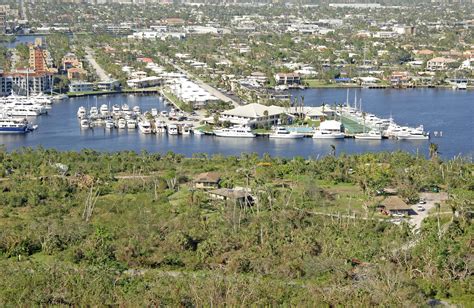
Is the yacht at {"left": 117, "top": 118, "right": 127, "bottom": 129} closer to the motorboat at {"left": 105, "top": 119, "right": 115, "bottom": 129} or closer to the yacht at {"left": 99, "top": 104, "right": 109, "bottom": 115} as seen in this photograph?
the motorboat at {"left": 105, "top": 119, "right": 115, "bottom": 129}

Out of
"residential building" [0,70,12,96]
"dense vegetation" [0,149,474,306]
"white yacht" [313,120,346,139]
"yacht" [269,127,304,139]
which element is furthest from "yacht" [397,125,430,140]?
"residential building" [0,70,12,96]

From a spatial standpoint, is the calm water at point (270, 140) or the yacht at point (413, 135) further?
the yacht at point (413, 135)

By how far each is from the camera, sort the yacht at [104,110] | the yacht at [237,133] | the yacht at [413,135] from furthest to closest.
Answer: the yacht at [104,110]
the yacht at [237,133]
the yacht at [413,135]

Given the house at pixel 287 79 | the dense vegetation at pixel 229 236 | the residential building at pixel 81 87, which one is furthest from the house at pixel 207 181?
the house at pixel 287 79

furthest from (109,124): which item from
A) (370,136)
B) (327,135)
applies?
(370,136)

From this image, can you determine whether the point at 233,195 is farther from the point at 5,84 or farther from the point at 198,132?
the point at 5,84

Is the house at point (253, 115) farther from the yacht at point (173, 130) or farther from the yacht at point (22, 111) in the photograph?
the yacht at point (22, 111)

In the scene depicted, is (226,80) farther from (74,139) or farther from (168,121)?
(74,139)
